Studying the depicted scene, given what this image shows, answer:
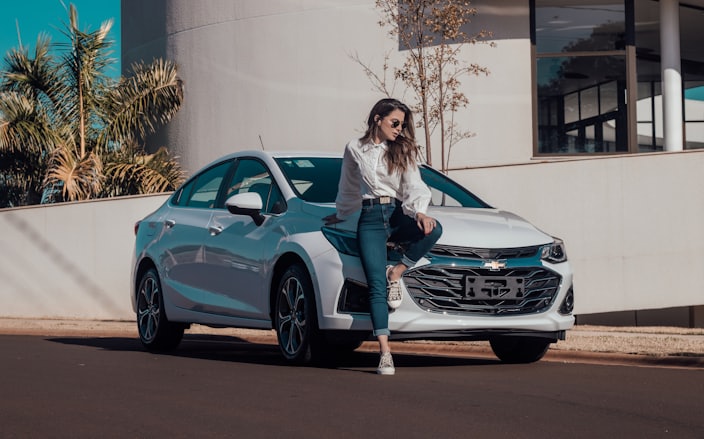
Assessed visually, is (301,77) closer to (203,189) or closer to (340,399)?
(203,189)

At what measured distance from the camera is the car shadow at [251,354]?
9.91m

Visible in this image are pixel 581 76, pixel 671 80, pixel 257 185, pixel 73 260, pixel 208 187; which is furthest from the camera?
pixel 671 80

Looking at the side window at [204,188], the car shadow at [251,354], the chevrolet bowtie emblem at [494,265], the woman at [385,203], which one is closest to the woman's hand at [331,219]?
the woman at [385,203]

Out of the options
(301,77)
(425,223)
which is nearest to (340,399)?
(425,223)

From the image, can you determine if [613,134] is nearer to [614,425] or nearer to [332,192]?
[332,192]

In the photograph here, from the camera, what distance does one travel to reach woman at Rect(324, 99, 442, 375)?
8.66 m

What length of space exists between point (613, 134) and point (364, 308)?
14.1 m

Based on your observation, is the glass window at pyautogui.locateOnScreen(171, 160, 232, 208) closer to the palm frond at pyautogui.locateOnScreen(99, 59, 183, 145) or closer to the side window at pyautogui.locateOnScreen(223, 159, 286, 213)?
the side window at pyautogui.locateOnScreen(223, 159, 286, 213)

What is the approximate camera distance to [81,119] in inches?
933

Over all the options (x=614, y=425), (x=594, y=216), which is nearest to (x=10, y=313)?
(x=594, y=216)

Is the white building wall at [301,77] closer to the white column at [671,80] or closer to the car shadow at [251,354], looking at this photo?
the white column at [671,80]

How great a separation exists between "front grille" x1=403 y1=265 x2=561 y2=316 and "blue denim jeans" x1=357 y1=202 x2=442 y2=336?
167mm

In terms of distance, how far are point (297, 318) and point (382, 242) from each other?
38.3 inches

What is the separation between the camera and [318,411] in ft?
22.3
